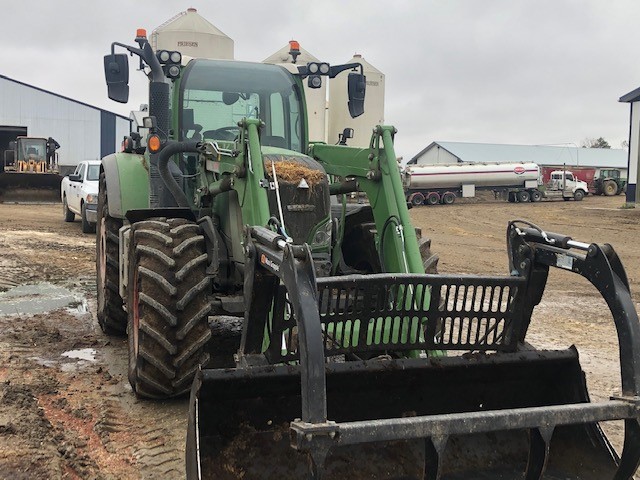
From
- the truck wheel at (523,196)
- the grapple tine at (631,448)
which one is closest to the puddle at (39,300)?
the grapple tine at (631,448)

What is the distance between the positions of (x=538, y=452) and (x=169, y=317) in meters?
2.52

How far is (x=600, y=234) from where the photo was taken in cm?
2272

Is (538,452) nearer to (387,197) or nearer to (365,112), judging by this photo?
(387,197)

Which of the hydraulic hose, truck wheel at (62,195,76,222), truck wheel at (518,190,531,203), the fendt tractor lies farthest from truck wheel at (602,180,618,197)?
the hydraulic hose

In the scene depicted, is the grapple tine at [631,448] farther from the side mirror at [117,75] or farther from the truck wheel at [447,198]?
the truck wheel at [447,198]

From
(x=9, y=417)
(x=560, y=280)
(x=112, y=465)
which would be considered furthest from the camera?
(x=560, y=280)

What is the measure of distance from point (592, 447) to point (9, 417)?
12.2 ft

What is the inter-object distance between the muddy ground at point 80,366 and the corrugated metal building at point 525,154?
47.4m

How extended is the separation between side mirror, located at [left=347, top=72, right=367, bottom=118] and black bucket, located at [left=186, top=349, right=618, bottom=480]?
3.36m

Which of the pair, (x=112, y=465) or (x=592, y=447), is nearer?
(x=592, y=447)

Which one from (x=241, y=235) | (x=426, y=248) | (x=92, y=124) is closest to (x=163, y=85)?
(x=241, y=235)

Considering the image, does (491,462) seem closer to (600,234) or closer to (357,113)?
(357,113)

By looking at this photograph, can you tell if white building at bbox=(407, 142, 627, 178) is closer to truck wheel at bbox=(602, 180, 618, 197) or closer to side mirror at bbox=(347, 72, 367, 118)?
truck wheel at bbox=(602, 180, 618, 197)

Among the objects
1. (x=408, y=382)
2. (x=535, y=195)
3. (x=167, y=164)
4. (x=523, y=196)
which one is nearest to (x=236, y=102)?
(x=167, y=164)
